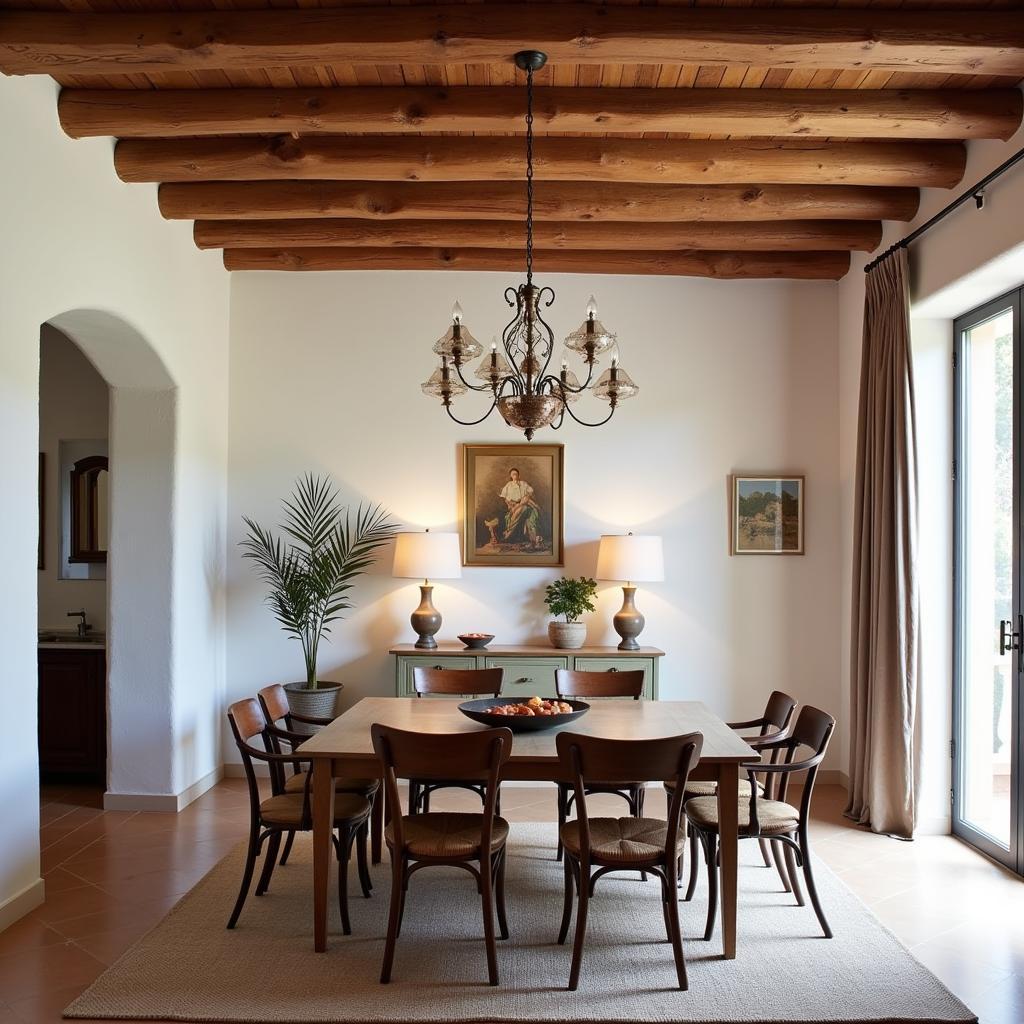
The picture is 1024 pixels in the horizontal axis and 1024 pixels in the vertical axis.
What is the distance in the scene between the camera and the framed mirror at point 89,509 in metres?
6.38

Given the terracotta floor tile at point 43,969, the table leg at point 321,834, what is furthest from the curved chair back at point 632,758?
the terracotta floor tile at point 43,969

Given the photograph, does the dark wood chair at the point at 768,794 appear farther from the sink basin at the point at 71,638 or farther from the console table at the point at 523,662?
the sink basin at the point at 71,638

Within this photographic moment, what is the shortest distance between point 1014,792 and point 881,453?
1.83 metres

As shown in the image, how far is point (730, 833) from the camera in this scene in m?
3.44

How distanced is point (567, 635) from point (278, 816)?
2.52 meters

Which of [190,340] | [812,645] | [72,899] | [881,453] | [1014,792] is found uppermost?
[190,340]

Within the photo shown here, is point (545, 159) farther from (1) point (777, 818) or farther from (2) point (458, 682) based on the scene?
(1) point (777, 818)

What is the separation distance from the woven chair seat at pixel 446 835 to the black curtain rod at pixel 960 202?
3.39 meters

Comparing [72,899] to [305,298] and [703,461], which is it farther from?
[703,461]

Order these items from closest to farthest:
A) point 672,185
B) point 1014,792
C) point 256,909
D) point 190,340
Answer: point 256,909, point 1014,792, point 672,185, point 190,340

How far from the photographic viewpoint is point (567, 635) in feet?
19.2

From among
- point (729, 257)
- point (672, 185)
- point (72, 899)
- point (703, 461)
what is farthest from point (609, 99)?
point (72, 899)

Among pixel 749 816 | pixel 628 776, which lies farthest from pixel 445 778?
pixel 749 816

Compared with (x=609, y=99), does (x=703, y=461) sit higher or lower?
lower
